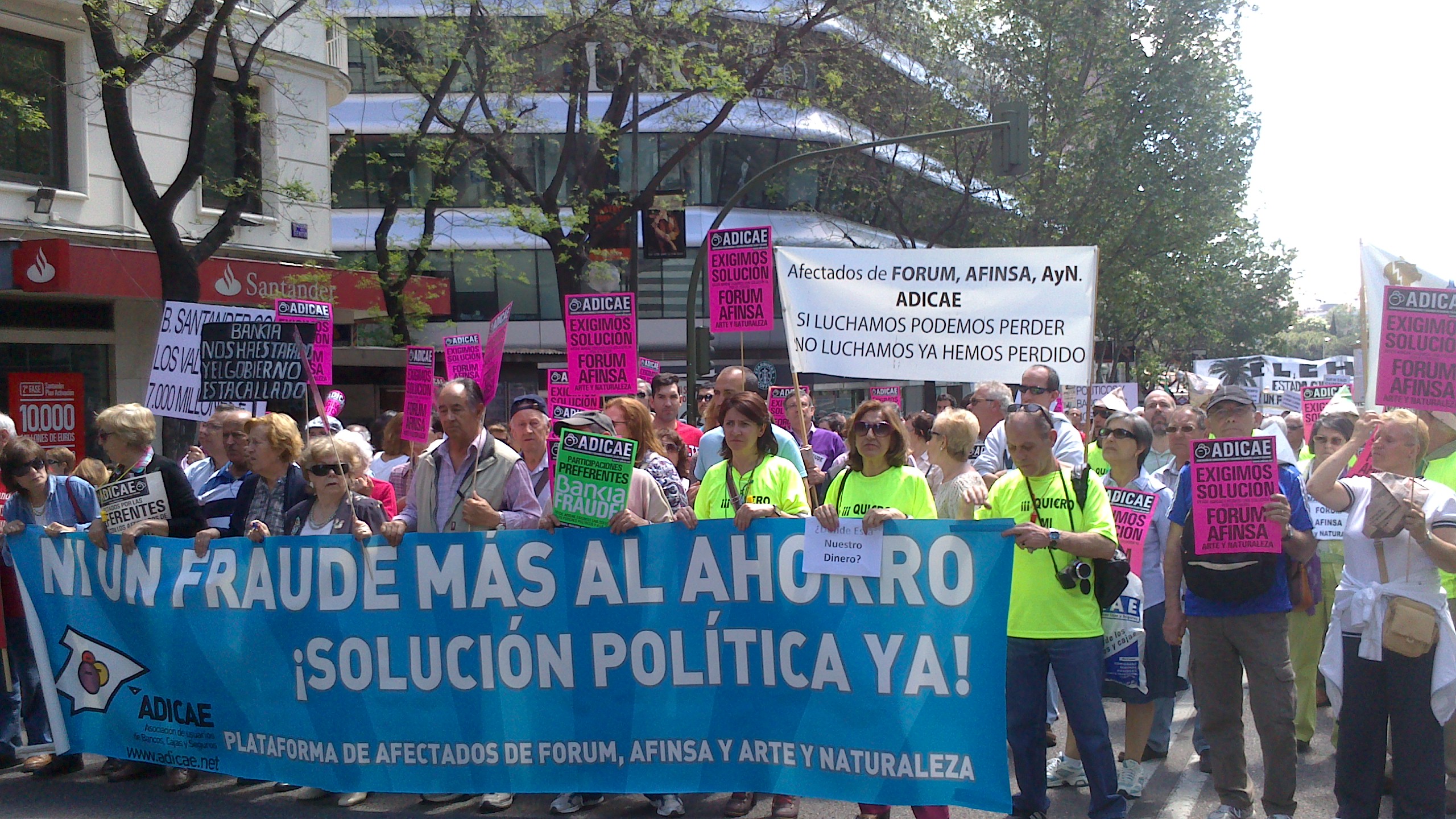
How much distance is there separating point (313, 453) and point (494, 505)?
889 mm

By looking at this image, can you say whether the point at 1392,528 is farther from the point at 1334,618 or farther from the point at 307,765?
the point at 307,765

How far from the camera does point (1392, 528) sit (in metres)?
4.70

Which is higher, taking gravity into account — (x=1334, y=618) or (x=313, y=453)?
(x=313, y=453)

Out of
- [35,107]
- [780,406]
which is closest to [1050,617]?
[780,406]

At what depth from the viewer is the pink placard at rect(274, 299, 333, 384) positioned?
8.05 metres

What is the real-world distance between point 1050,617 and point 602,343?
477 centimetres

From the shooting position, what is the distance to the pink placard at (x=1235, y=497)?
4832 mm

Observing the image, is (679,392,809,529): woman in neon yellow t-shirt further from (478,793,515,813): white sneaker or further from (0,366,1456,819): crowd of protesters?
(478,793,515,813): white sneaker

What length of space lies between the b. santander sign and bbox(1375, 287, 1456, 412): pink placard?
1114 centimetres

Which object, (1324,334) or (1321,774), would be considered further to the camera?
(1324,334)

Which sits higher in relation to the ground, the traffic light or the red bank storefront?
the traffic light

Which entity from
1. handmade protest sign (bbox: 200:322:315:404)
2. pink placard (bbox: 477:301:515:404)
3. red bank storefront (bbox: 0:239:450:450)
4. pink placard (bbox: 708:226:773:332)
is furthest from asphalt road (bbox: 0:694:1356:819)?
red bank storefront (bbox: 0:239:450:450)

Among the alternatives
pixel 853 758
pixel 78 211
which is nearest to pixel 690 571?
pixel 853 758

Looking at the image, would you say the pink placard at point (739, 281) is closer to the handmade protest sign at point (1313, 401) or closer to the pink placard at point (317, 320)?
the pink placard at point (317, 320)
